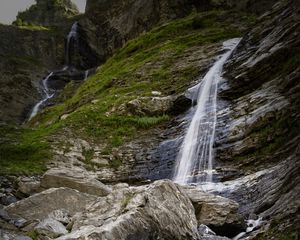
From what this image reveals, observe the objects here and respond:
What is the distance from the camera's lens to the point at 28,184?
17.0 m

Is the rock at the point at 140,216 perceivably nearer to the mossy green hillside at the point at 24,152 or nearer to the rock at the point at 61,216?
the rock at the point at 61,216

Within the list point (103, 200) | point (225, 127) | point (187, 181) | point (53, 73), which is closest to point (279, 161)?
point (187, 181)

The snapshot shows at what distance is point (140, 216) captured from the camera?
33.8 ft

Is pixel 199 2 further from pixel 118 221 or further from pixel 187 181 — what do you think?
pixel 118 221

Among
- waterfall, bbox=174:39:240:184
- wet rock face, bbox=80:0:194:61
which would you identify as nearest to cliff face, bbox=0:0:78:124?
wet rock face, bbox=80:0:194:61

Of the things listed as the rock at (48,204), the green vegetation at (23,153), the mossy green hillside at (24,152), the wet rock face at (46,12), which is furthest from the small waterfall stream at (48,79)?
the rock at (48,204)

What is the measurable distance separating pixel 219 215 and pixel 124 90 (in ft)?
69.0

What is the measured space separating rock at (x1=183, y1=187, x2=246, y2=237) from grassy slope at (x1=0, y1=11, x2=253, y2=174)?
32.9 feet

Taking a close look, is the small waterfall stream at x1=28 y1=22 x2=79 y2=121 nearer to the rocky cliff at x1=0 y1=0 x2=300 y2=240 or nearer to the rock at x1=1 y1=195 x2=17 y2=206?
the rocky cliff at x1=0 y1=0 x2=300 y2=240

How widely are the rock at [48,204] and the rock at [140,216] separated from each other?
2067 millimetres

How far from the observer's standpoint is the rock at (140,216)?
980 centimetres

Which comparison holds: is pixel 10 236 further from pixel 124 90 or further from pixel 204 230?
pixel 124 90

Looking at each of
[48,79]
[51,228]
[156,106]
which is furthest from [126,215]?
[48,79]

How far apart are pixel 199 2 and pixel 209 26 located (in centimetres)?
1180
